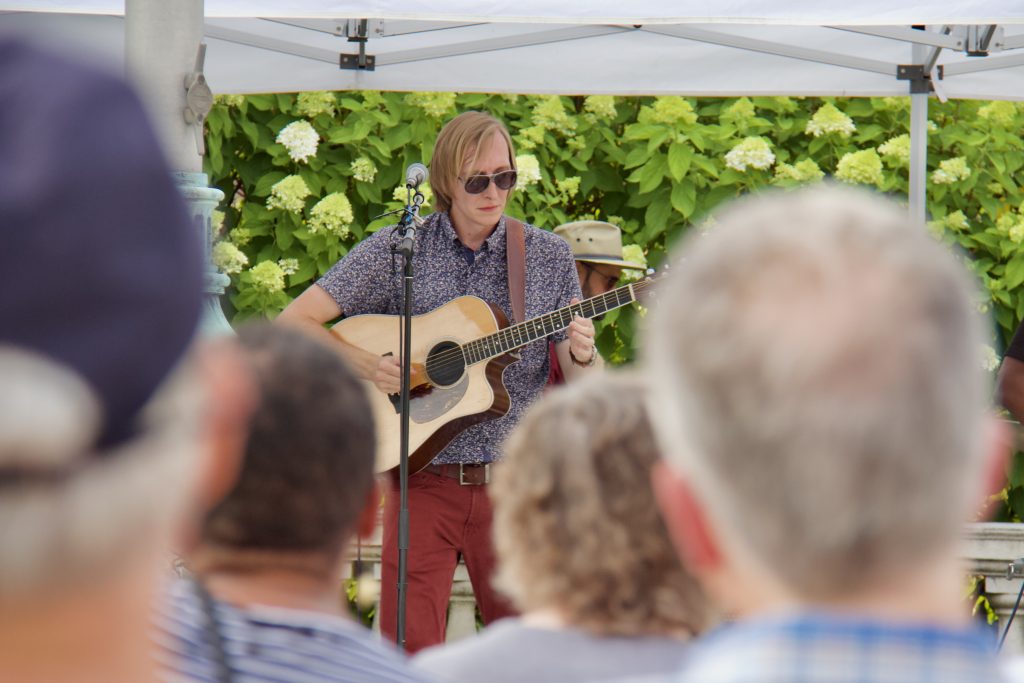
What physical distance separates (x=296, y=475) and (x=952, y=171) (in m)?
4.84

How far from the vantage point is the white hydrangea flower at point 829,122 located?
19.0 feet

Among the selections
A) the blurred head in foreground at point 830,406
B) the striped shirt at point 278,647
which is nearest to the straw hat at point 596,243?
the striped shirt at point 278,647

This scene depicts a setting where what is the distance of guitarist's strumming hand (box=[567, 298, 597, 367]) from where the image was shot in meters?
4.17

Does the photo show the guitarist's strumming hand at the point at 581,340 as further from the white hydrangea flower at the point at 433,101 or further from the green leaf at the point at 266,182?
the green leaf at the point at 266,182

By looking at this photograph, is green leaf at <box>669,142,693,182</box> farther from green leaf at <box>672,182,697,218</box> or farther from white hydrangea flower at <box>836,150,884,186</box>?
white hydrangea flower at <box>836,150,884,186</box>

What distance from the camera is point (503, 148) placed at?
4359 millimetres

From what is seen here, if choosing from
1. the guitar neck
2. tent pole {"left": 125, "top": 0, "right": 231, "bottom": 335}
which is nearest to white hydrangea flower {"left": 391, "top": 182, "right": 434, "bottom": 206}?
the guitar neck

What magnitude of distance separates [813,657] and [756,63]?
14.0 feet

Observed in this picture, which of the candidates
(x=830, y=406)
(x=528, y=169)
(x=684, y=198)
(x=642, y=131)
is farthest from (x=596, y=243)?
(x=830, y=406)

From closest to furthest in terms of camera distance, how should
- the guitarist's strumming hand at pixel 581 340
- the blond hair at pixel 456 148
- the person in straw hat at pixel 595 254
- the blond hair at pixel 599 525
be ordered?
the blond hair at pixel 599 525, the guitarist's strumming hand at pixel 581 340, the blond hair at pixel 456 148, the person in straw hat at pixel 595 254

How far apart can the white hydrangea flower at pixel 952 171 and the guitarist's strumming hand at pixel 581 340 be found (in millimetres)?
2329

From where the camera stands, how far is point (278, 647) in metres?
1.33

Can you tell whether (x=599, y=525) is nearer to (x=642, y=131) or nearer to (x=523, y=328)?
(x=523, y=328)

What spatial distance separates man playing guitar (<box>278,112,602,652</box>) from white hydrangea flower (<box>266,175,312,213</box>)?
51.8 inches
